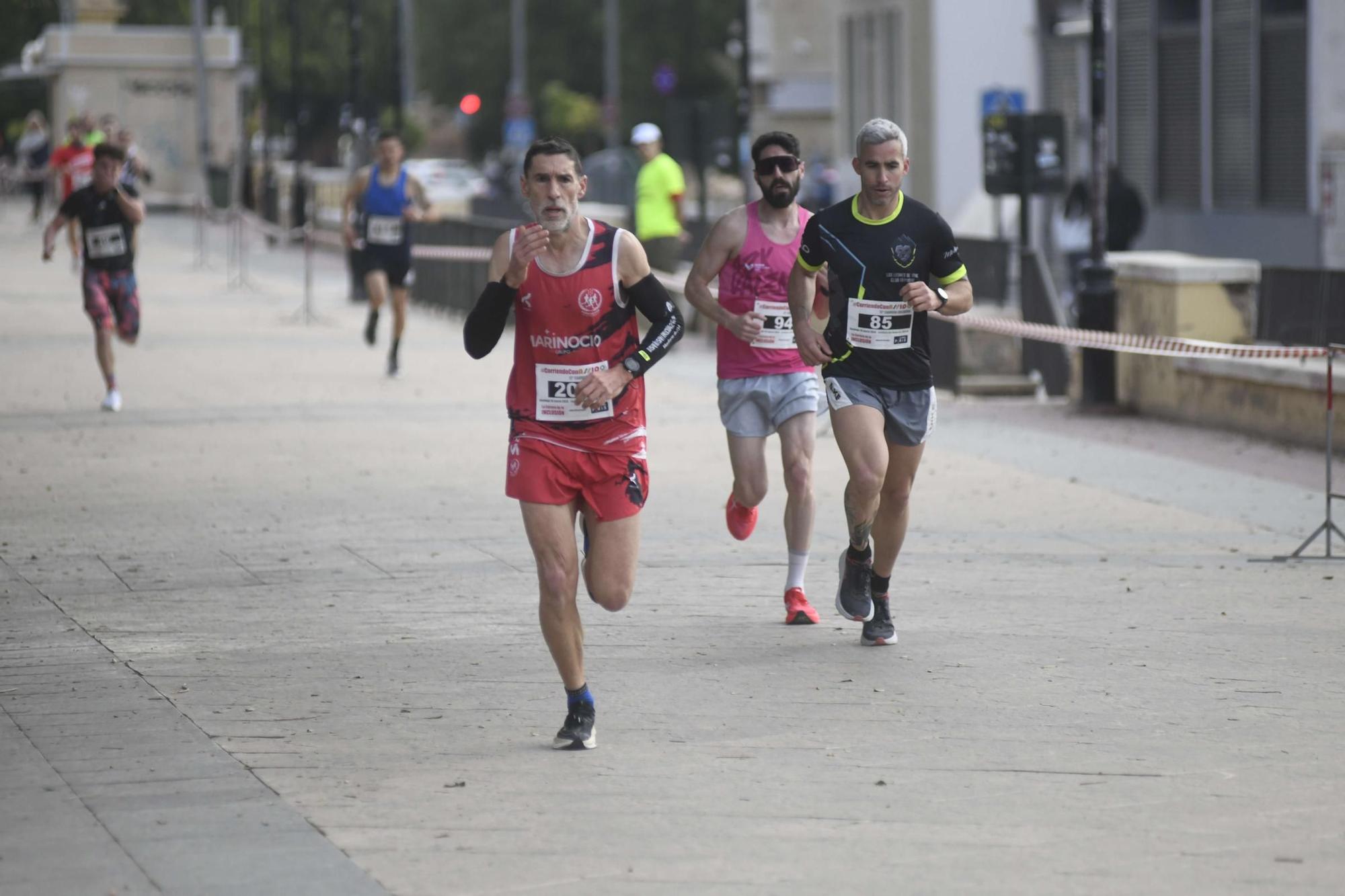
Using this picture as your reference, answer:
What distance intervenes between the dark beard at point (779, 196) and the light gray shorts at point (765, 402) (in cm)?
68

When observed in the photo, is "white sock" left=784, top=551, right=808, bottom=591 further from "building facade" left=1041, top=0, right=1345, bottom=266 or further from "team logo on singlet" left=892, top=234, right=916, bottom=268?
"building facade" left=1041, top=0, right=1345, bottom=266

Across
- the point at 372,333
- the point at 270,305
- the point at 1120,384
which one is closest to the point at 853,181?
the point at 270,305

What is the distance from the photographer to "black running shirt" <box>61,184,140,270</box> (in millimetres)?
15609

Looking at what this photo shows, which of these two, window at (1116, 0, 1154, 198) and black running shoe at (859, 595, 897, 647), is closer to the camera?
black running shoe at (859, 595, 897, 647)

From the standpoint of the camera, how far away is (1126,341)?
48.6 ft

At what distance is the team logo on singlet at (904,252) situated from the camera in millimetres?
7828

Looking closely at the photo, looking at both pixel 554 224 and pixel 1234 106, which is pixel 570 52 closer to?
pixel 1234 106

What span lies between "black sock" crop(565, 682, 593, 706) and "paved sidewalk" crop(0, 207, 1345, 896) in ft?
0.52

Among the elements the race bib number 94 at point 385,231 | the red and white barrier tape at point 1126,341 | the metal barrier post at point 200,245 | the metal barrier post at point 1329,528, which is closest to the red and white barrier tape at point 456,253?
the race bib number 94 at point 385,231

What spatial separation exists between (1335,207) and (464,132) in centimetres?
6894

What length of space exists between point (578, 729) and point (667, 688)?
0.91 metres

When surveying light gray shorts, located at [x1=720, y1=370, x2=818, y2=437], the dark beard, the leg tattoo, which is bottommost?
the leg tattoo

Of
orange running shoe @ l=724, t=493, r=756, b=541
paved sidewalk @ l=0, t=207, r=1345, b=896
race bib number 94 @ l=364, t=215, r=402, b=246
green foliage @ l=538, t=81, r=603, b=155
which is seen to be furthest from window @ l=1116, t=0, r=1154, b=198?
green foliage @ l=538, t=81, r=603, b=155

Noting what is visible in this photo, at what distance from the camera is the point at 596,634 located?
27.2ft
